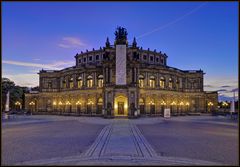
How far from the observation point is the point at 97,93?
6188cm

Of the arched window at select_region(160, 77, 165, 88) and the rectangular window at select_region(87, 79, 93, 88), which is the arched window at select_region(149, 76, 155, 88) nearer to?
the arched window at select_region(160, 77, 165, 88)

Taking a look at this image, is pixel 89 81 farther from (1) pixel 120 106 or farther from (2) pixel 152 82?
(2) pixel 152 82

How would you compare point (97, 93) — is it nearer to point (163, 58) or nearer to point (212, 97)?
point (163, 58)

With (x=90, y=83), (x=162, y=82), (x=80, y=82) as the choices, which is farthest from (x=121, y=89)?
(x=80, y=82)

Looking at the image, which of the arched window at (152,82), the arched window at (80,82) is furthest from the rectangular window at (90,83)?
the arched window at (152,82)

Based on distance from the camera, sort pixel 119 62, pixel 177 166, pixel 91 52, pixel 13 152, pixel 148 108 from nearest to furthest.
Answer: pixel 177 166 < pixel 13 152 < pixel 119 62 < pixel 148 108 < pixel 91 52

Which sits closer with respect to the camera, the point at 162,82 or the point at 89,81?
the point at 89,81

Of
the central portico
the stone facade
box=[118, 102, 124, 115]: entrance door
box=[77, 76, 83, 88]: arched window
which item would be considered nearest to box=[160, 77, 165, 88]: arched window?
the stone facade

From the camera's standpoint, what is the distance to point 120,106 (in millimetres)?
57094

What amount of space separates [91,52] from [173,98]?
1243 inches

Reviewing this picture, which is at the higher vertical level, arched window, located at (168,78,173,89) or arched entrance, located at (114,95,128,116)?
arched window, located at (168,78,173,89)

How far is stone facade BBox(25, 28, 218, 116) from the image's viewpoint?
55.9 m

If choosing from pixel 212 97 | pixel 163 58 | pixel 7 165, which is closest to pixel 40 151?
pixel 7 165

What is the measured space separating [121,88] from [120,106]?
5198 millimetres
